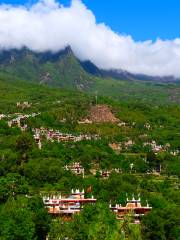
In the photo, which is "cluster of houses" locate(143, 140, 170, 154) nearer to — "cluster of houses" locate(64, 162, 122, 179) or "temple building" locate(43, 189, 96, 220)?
"cluster of houses" locate(64, 162, 122, 179)

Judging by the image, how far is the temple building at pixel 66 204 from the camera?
6225cm

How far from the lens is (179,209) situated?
210ft

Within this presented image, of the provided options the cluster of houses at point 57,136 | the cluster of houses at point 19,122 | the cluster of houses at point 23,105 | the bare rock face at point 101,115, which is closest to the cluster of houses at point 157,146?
the cluster of houses at point 57,136

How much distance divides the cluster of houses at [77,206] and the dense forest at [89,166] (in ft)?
4.97

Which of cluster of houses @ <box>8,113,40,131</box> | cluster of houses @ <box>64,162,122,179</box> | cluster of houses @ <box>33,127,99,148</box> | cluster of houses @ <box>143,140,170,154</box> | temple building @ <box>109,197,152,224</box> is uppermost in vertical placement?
cluster of houses @ <box>8,113,40,131</box>

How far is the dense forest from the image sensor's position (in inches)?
2039

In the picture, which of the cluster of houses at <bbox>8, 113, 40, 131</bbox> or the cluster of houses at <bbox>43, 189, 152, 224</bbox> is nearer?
the cluster of houses at <bbox>43, 189, 152, 224</bbox>

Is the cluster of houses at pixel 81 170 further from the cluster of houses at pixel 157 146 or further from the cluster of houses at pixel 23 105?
the cluster of houses at pixel 23 105

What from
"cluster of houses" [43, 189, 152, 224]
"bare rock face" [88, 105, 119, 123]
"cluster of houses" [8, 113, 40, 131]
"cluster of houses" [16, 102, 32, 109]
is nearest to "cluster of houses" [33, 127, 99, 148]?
"cluster of houses" [8, 113, 40, 131]

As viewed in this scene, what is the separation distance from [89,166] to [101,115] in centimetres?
5386

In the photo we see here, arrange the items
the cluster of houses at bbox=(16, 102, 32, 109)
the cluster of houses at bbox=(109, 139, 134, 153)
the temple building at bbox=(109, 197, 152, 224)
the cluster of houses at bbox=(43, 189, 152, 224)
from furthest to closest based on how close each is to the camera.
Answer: the cluster of houses at bbox=(16, 102, 32, 109), the cluster of houses at bbox=(109, 139, 134, 153), the temple building at bbox=(109, 197, 152, 224), the cluster of houses at bbox=(43, 189, 152, 224)

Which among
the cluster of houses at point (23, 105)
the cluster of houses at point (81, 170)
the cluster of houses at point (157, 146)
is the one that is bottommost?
the cluster of houses at point (81, 170)

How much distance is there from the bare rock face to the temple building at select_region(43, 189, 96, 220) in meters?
72.8

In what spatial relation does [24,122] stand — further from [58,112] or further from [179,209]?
[179,209]
